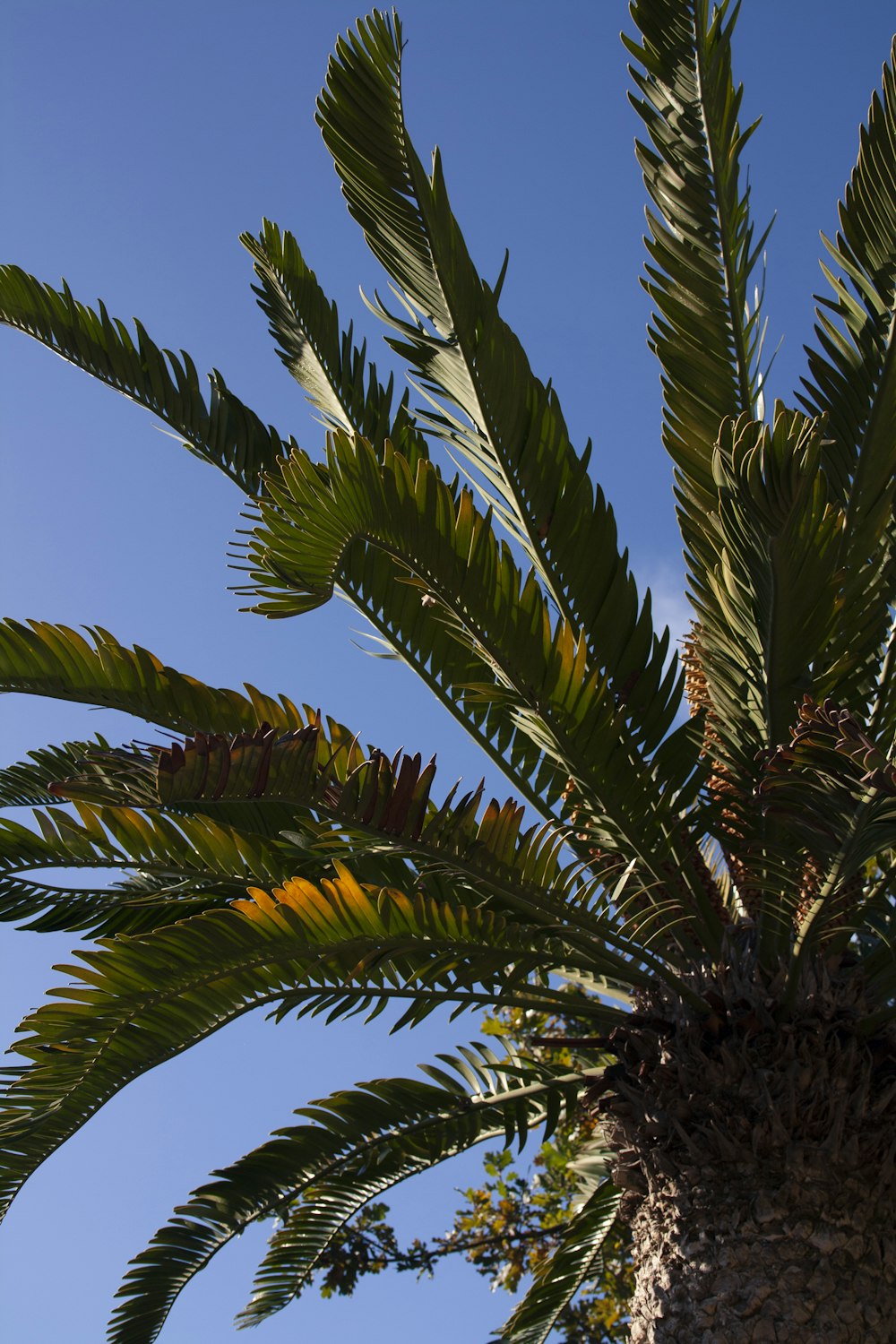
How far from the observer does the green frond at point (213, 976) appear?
3602mm

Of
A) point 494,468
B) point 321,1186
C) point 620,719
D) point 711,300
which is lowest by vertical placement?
point 321,1186

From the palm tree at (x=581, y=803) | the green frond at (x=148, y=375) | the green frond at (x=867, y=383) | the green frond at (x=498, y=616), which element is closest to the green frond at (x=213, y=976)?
the palm tree at (x=581, y=803)

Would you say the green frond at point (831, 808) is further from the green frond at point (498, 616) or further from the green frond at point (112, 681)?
the green frond at point (112, 681)

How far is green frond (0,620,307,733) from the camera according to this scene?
395 centimetres

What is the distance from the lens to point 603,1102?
13.8ft

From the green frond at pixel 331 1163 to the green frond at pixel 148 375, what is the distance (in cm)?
279

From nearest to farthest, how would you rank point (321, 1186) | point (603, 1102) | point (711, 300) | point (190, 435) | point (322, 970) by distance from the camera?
point (322, 970) → point (603, 1102) → point (711, 300) → point (321, 1186) → point (190, 435)

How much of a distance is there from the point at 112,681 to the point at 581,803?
164 cm

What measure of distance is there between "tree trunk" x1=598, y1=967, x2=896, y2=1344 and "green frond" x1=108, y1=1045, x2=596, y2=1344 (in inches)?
25.3

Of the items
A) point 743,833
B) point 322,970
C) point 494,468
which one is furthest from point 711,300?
point 322,970

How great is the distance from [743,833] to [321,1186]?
242 centimetres

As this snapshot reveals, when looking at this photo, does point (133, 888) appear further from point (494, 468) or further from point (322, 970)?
point (494, 468)

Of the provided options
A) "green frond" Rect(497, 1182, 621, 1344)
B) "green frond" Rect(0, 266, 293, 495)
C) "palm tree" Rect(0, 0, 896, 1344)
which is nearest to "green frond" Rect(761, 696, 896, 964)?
"palm tree" Rect(0, 0, 896, 1344)

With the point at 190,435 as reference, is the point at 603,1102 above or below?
below
